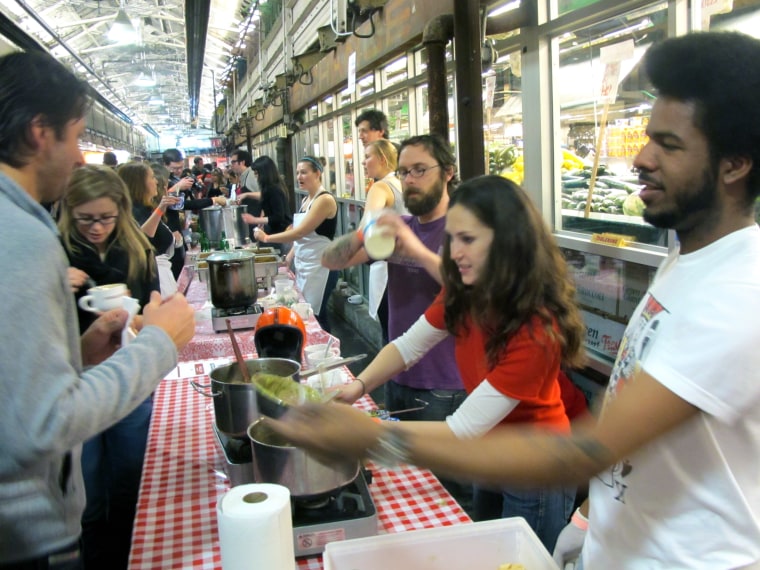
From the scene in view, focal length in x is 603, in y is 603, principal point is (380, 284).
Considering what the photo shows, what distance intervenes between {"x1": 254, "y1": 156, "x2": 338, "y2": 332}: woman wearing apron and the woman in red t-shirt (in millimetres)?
3003

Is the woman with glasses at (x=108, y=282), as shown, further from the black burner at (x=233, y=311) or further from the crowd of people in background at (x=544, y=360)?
the crowd of people in background at (x=544, y=360)

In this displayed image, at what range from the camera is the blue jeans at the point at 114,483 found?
2.50 metres

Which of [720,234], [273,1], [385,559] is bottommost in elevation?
[385,559]

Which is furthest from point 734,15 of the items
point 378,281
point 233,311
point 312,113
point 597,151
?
point 312,113

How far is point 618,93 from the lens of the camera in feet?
9.90

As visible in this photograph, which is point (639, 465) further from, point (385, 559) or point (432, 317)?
point (432, 317)

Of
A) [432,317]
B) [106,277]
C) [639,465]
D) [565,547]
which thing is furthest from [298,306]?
[639,465]

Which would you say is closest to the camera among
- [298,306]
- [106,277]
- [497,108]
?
[106,277]

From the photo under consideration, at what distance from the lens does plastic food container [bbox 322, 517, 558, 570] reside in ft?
4.04

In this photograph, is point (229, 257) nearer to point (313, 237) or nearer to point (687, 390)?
point (313, 237)

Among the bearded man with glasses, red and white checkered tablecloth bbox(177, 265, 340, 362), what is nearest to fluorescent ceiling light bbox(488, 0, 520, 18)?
the bearded man with glasses

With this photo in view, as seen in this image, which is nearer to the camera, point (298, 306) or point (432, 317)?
point (432, 317)

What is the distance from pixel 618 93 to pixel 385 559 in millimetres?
2618

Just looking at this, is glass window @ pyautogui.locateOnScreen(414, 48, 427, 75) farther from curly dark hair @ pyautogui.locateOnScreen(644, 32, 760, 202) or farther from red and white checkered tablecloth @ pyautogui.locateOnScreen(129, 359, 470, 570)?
curly dark hair @ pyautogui.locateOnScreen(644, 32, 760, 202)
